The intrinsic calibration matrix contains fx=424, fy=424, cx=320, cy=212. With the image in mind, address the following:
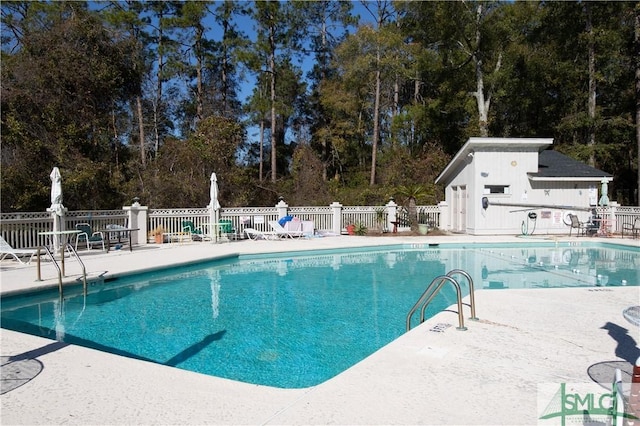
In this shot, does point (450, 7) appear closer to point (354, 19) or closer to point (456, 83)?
point (456, 83)

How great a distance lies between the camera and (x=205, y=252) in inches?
499

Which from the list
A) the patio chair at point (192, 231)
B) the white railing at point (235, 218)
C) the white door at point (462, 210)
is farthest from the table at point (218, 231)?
the white door at point (462, 210)

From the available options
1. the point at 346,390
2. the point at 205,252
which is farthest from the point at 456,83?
the point at 346,390

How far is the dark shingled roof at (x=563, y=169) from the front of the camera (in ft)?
59.2

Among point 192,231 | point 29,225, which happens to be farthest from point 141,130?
point 29,225

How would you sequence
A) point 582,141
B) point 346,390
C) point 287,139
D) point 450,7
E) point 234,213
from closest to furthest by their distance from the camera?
point 346,390
point 234,213
point 450,7
point 582,141
point 287,139

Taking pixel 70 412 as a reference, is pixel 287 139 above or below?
above

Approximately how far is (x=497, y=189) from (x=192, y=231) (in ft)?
41.5

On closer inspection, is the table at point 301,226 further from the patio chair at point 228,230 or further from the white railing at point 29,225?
the white railing at point 29,225

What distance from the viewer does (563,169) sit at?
18672 mm

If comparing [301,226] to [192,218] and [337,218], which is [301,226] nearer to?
[337,218]

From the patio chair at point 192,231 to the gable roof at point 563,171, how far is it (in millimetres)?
13573

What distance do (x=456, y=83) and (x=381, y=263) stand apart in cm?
1927

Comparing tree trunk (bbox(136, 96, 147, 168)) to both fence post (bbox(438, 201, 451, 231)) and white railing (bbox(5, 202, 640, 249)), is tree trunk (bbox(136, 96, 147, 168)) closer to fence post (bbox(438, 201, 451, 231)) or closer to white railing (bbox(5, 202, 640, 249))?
white railing (bbox(5, 202, 640, 249))
